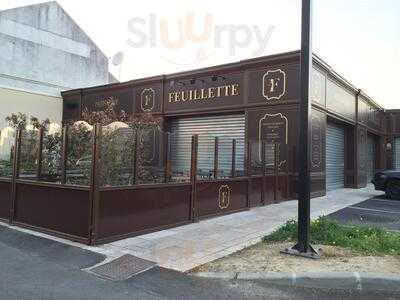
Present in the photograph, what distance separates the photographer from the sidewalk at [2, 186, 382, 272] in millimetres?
7152

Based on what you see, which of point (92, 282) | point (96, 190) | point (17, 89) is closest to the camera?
point (92, 282)

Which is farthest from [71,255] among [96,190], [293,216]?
[293,216]

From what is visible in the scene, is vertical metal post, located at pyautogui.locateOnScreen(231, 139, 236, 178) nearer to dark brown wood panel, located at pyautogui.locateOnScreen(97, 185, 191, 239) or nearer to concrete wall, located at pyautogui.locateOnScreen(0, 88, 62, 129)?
dark brown wood panel, located at pyautogui.locateOnScreen(97, 185, 191, 239)

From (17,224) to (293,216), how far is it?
20.8 feet

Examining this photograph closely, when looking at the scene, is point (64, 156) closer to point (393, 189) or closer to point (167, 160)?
point (167, 160)

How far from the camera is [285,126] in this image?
50.2 feet

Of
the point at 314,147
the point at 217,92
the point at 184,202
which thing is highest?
the point at 217,92

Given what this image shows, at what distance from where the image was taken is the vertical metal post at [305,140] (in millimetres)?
7020

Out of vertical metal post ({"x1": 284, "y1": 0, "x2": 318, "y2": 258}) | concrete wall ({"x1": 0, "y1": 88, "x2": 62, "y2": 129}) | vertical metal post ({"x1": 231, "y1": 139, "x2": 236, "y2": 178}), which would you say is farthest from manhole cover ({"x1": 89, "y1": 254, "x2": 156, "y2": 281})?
concrete wall ({"x1": 0, "y1": 88, "x2": 62, "y2": 129})

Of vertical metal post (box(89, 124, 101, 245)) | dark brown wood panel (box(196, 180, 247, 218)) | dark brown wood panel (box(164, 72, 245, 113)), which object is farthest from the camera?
dark brown wood panel (box(164, 72, 245, 113))

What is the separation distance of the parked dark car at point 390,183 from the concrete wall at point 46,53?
16467mm

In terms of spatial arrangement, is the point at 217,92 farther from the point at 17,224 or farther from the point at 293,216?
the point at 17,224

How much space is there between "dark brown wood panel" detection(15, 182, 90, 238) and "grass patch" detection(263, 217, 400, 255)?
323 centimetres

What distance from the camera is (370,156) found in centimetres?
2522
